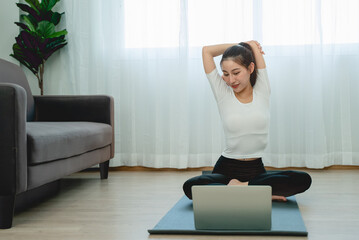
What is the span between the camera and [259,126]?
5.88 ft

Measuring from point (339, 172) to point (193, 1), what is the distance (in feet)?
5.50

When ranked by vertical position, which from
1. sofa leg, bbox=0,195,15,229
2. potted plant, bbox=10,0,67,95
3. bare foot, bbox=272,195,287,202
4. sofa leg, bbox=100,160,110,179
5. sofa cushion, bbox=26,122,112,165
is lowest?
sofa leg, bbox=100,160,110,179

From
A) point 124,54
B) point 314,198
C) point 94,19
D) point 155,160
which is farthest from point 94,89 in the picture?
point 314,198

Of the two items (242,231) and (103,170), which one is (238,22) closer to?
(103,170)

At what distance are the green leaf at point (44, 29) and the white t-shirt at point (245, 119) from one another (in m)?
1.67

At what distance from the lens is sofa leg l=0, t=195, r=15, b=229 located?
1.51 meters

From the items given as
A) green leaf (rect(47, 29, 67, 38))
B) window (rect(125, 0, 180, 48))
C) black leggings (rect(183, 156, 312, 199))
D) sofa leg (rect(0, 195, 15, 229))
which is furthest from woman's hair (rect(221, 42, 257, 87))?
green leaf (rect(47, 29, 67, 38))

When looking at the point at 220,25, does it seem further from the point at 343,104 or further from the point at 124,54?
the point at 343,104

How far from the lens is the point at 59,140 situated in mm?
1808

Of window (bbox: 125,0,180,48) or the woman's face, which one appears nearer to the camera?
the woman's face

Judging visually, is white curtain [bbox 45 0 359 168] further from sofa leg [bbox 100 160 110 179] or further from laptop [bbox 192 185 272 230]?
laptop [bbox 192 185 272 230]

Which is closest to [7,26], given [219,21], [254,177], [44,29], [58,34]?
[44,29]

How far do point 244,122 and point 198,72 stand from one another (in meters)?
1.36

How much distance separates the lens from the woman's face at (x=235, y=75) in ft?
5.78
